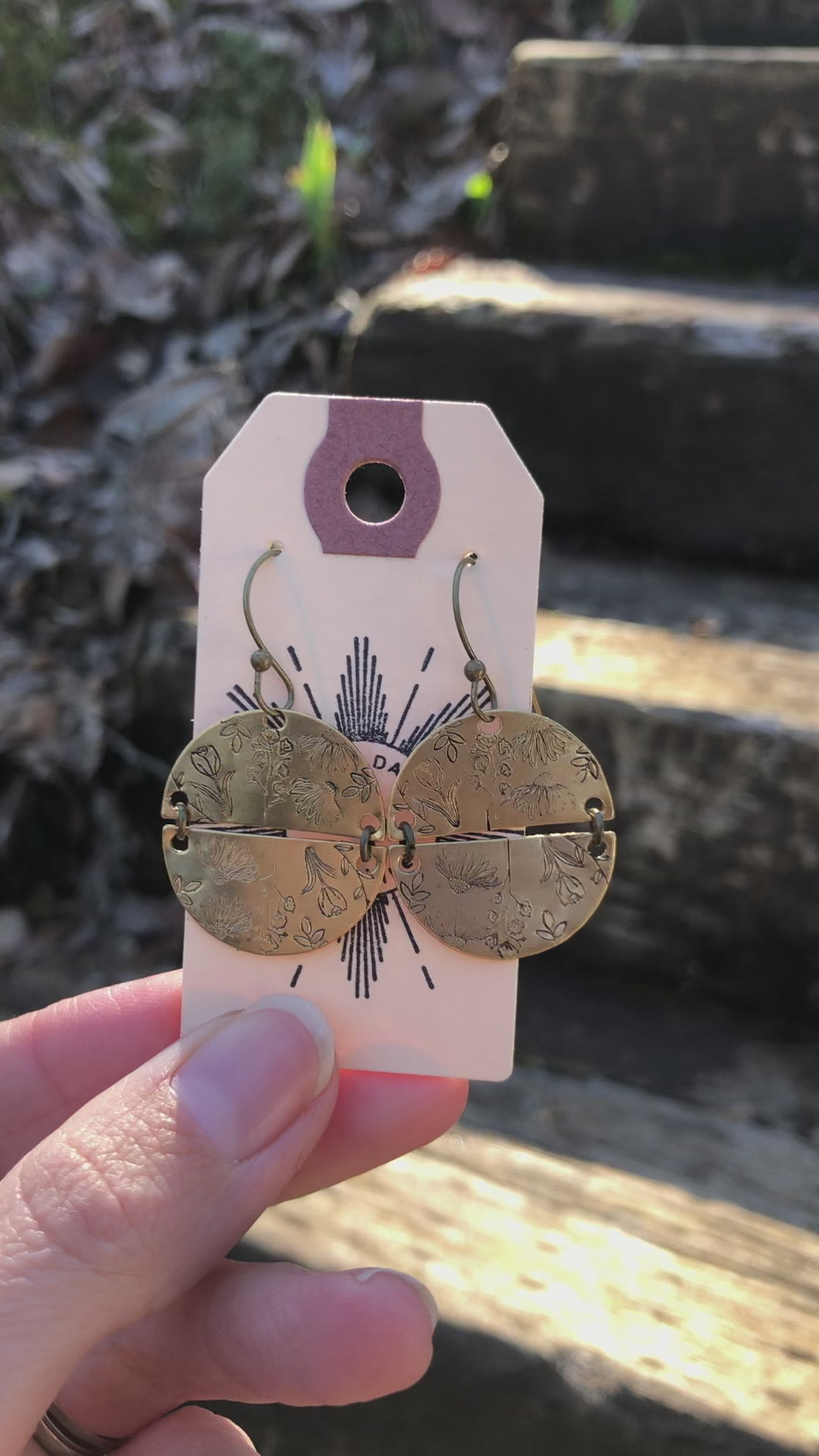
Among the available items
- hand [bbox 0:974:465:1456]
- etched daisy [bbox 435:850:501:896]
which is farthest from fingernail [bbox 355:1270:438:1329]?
etched daisy [bbox 435:850:501:896]

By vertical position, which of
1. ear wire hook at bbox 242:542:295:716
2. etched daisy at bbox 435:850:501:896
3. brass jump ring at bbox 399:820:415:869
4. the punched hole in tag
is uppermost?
the punched hole in tag

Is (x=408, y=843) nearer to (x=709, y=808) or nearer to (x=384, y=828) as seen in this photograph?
(x=384, y=828)

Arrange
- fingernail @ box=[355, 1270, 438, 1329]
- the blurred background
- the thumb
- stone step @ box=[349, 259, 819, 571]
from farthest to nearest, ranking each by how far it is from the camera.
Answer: stone step @ box=[349, 259, 819, 571]
the blurred background
fingernail @ box=[355, 1270, 438, 1329]
the thumb

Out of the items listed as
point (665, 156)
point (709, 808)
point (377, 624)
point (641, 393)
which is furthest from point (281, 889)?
point (665, 156)

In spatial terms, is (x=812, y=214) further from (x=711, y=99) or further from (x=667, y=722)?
(x=667, y=722)

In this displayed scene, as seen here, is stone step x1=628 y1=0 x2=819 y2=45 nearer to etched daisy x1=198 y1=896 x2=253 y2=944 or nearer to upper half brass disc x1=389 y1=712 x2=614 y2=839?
upper half brass disc x1=389 y1=712 x2=614 y2=839

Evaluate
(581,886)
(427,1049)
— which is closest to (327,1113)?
(427,1049)
